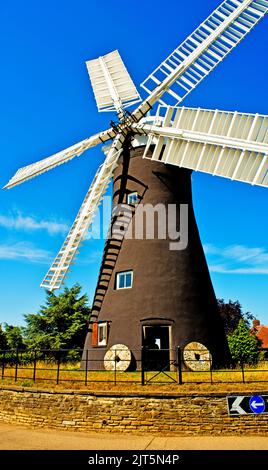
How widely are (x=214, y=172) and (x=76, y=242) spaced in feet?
20.3

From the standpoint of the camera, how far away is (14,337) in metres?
34.4

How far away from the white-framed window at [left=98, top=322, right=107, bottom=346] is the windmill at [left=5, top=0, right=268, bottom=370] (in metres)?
0.04

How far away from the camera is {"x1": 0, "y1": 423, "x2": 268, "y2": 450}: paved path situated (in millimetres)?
8461

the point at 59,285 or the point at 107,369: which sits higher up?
the point at 59,285

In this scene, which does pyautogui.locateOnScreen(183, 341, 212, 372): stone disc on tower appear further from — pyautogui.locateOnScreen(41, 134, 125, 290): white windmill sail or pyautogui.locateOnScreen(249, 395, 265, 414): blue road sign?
pyautogui.locateOnScreen(41, 134, 125, 290): white windmill sail

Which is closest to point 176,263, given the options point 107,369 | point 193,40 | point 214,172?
point 214,172

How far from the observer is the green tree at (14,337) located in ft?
110

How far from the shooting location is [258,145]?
448 inches

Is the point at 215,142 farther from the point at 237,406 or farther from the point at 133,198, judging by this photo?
the point at 237,406

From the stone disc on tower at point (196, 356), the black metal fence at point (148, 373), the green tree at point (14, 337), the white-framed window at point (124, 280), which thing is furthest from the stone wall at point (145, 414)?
the green tree at point (14, 337)

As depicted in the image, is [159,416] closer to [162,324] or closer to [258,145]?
[162,324]

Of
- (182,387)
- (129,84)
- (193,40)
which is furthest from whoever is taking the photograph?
(129,84)

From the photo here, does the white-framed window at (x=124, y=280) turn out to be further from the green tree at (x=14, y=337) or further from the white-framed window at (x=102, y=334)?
the green tree at (x=14, y=337)

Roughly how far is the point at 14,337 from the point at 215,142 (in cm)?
2903
